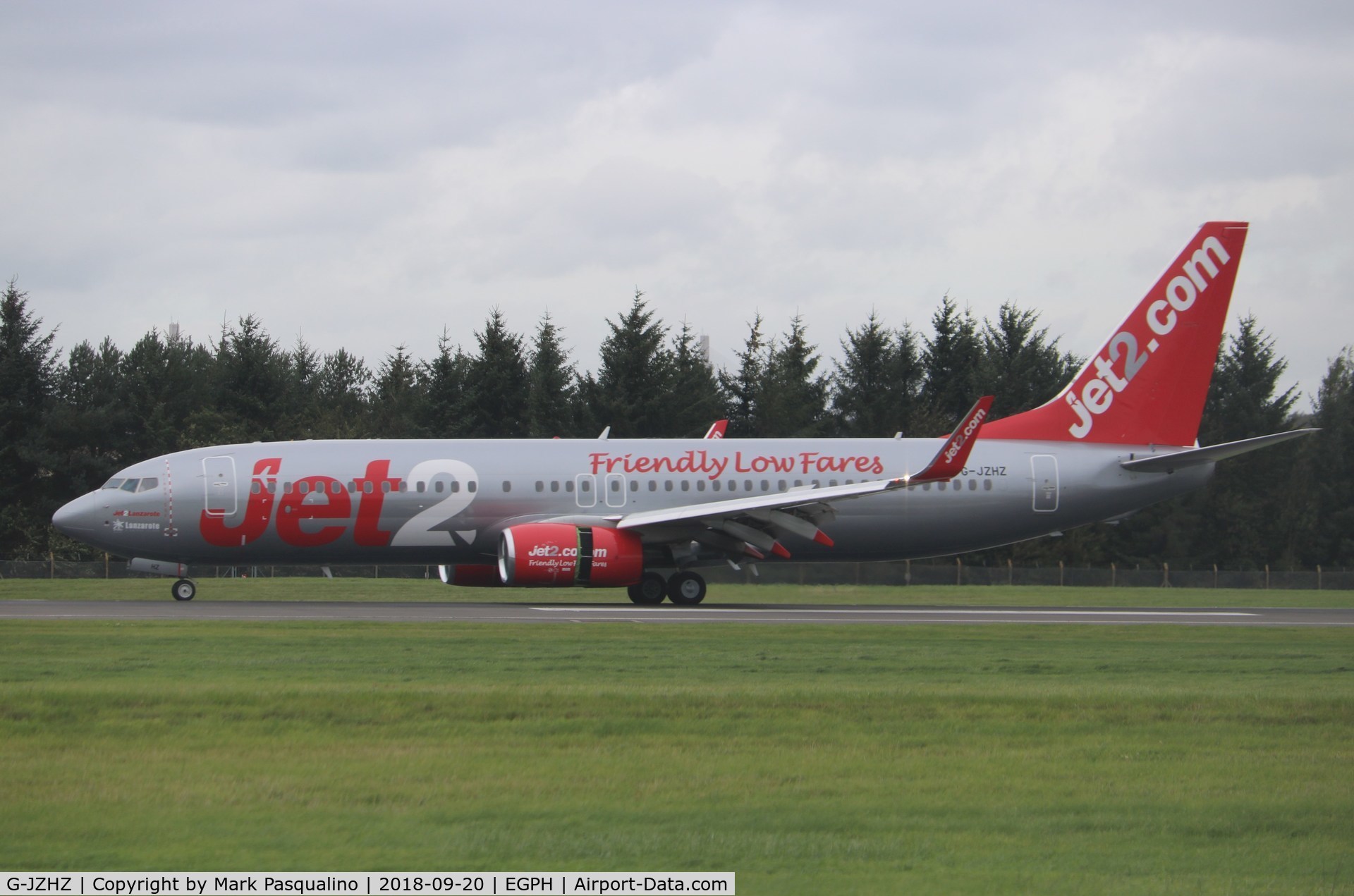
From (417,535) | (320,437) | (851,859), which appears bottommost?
(851,859)

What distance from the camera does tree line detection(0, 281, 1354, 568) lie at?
190 feet

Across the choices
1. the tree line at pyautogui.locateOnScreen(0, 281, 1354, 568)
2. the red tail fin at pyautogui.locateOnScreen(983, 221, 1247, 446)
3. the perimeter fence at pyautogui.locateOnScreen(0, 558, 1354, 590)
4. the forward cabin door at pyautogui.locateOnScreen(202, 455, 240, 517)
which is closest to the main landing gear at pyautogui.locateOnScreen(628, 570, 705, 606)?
the red tail fin at pyautogui.locateOnScreen(983, 221, 1247, 446)

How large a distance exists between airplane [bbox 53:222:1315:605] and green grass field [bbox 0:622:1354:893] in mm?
11993

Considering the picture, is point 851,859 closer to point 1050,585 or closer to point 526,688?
point 526,688

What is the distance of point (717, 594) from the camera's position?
35531 millimetres

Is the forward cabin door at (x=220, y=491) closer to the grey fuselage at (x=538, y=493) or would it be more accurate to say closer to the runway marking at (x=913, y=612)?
the grey fuselage at (x=538, y=493)

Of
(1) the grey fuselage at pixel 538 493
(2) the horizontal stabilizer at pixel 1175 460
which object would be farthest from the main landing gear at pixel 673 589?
(2) the horizontal stabilizer at pixel 1175 460

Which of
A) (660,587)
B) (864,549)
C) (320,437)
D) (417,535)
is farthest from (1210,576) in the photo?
(320,437)

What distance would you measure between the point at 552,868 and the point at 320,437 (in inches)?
2074

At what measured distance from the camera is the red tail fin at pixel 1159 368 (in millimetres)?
33438

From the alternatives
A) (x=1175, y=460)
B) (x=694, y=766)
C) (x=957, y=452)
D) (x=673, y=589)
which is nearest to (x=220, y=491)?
(x=673, y=589)

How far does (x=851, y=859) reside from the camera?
8.02 m

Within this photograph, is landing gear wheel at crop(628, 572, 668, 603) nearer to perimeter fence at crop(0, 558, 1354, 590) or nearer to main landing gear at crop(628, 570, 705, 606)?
main landing gear at crop(628, 570, 705, 606)

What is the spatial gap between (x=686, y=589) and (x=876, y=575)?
15.0m
